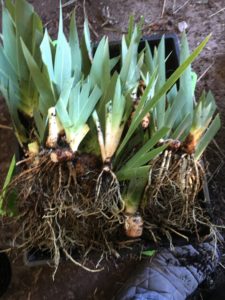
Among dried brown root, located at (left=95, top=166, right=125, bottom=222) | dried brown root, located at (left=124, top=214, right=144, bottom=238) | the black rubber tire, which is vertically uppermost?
dried brown root, located at (left=95, top=166, right=125, bottom=222)

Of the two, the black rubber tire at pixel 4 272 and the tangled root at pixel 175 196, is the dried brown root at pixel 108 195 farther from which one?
the black rubber tire at pixel 4 272

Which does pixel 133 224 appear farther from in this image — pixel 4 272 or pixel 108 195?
pixel 4 272

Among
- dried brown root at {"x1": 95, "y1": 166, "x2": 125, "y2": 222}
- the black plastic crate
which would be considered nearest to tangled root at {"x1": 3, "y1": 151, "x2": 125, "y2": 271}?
dried brown root at {"x1": 95, "y1": 166, "x2": 125, "y2": 222}

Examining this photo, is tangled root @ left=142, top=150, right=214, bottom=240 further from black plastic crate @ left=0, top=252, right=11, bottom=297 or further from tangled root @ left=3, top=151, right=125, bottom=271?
black plastic crate @ left=0, top=252, right=11, bottom=297

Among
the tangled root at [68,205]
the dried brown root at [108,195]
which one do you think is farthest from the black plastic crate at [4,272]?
the dried brown root at [108,195]

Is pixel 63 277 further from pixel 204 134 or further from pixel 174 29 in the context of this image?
pixel 174 29
